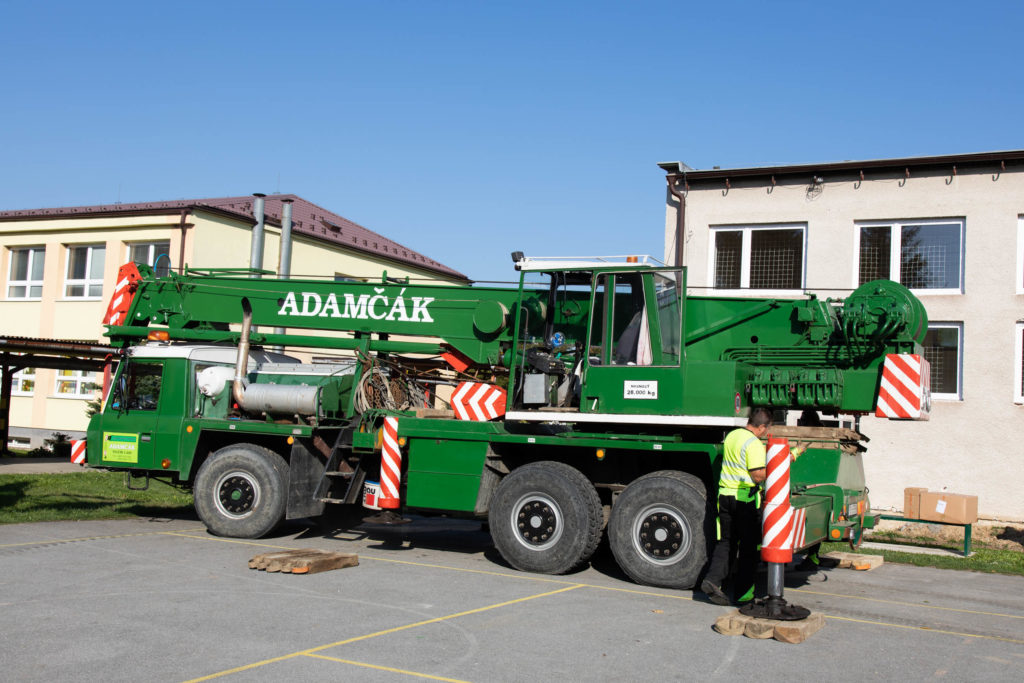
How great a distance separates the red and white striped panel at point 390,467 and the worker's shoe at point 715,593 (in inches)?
169

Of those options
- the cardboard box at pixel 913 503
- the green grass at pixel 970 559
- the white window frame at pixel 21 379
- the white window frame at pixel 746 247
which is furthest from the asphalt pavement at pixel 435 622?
the white window frame at pixel 21 379

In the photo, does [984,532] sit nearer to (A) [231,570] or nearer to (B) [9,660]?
(A) [231,570]

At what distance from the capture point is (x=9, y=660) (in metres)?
6.35

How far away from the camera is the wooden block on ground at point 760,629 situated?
7527mm

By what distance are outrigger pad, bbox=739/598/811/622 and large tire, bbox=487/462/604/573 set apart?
2530mm

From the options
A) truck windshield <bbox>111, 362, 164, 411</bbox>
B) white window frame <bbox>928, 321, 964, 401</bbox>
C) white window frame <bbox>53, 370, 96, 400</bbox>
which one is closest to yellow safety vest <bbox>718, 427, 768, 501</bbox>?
truck windshield <bbox>111, 362, 164, 411</bbox>

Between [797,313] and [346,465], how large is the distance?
20.2 feet

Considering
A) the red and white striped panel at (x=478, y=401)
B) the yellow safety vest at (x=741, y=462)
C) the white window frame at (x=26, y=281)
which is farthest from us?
the white window frame at (x=26, y=281)

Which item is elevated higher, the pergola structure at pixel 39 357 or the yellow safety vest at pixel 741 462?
the pergola structure at pixel 39 357

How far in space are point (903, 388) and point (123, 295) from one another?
11051mm

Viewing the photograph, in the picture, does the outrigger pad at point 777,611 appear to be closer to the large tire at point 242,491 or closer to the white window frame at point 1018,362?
the large tire at point 242,491

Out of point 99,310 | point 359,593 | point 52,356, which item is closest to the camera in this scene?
point 359,593

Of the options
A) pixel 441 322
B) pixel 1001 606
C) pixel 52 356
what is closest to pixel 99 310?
pixel 52 356

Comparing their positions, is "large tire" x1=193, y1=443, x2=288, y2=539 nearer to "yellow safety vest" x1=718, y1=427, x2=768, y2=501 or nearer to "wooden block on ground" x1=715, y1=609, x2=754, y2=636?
"yellow safety vest" x1=718, y1=427, x2=768, y2=501
